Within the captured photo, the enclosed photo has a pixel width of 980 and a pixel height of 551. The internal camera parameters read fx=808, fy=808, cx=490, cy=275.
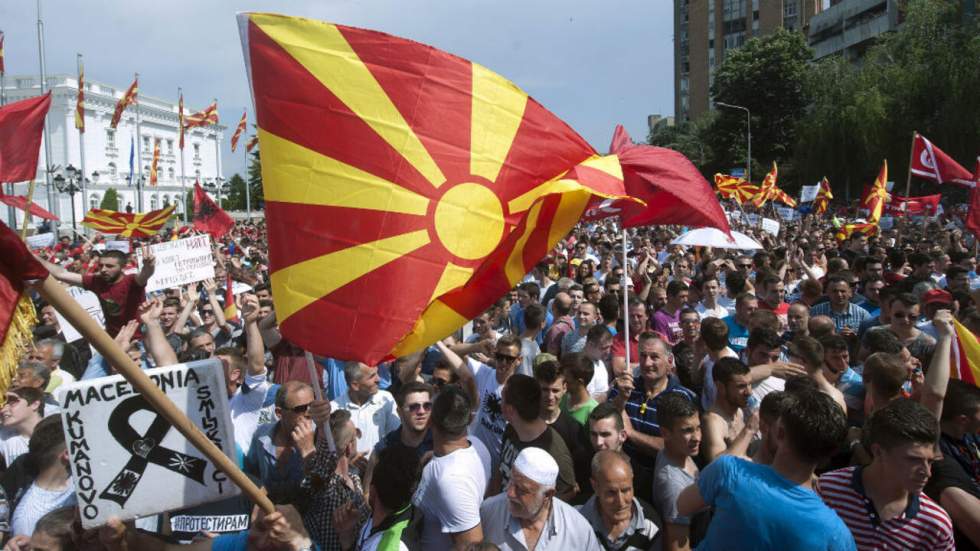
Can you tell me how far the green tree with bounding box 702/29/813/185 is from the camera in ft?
191

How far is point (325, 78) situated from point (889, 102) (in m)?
35.0

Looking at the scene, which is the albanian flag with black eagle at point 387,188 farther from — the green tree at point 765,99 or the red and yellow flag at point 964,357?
the green tree at point 765,99

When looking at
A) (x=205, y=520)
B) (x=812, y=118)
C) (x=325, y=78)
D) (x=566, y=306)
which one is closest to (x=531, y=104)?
(x=325, y=78)

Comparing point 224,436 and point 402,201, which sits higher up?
point 402,201

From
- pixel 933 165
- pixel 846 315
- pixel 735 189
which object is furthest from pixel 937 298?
pixel 735 189

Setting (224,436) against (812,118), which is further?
(812,118)

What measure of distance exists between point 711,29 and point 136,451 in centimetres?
8936

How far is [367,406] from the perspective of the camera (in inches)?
206

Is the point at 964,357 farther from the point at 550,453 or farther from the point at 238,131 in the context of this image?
the point at 238,131

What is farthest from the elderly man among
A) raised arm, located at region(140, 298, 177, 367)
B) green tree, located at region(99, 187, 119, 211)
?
green tree, located at region(99, 187, 119, 211)

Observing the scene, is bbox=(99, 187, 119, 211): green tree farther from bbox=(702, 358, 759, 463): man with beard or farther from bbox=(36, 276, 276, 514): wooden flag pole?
bbox=(36, 276, 276, 514): wooden flag pole

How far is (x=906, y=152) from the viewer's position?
1289 inches

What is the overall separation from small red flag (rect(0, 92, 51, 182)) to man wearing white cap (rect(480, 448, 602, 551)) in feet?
20.2

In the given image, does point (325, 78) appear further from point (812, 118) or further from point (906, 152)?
point (812, 118)
